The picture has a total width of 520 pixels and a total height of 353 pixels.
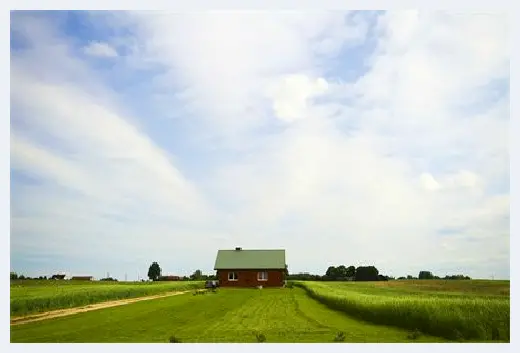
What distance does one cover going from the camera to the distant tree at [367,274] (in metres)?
56.4

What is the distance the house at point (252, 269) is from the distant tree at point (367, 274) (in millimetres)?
8804

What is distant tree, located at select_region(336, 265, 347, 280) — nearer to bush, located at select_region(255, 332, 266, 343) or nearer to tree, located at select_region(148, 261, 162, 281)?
tree, located at select_region(148, 261, 162, 281)

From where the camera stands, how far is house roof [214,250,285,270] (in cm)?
5791

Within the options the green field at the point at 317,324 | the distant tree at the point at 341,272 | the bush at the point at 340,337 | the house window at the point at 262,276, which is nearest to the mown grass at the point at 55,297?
the green field at the point at 317,324

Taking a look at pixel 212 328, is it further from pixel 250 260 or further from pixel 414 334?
pixel 250 260

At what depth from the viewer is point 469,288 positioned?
27594 mm

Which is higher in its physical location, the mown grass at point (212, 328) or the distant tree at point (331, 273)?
the distant tree at point (331, 273)

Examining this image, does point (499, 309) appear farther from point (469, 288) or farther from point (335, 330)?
point (469, 288)

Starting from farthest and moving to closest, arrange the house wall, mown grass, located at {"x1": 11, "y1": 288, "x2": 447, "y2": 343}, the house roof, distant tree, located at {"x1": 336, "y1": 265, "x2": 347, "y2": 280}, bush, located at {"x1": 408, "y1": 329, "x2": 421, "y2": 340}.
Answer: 1. distant tree, located at {"x1": 336, "y1": 265, "x2": 347, "y2": 280}
2. the house roof
3. the house wall
4. mown grass, located at {"x1": 11, "y1": 288, "x2": 447, "y2": 343}
5. bush, located at {"x1": 408, "y1": 329, "x2": 421, "y2": 340}

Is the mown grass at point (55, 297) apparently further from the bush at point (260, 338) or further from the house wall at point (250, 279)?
the bush at point (260, 338)

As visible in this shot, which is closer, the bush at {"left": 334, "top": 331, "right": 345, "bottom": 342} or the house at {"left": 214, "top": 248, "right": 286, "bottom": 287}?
the bush at {"left": 334, "top": 331, "right": 345, "bottom": 342}

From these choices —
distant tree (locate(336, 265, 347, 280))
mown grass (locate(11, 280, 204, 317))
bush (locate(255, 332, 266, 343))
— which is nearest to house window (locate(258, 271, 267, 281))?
mown grass (locate(11, 280, 204, 317))

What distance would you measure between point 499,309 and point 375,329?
427cm

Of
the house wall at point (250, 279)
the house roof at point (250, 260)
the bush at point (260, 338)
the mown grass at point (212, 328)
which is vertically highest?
the house roof at point (250, 260)
